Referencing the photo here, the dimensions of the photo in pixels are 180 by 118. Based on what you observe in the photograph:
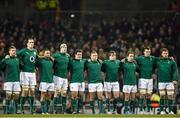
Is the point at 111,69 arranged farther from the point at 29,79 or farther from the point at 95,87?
the point at 29,79

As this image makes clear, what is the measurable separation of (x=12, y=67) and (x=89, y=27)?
838cm

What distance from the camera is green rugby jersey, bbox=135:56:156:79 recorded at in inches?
1020

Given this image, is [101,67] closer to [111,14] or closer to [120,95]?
[120,95]

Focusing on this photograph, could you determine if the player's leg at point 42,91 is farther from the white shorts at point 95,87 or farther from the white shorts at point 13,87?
the white shorts at point 95,87

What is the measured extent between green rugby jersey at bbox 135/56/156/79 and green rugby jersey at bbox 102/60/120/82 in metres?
0.69

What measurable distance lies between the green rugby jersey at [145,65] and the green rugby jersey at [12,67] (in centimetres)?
377

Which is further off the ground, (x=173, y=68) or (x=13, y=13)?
(x=13, y=13)

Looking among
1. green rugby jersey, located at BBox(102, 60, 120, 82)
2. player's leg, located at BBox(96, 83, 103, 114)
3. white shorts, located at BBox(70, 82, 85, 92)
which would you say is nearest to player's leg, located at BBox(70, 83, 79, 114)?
white shorts, located at BBox(70, 82, 85, 92)

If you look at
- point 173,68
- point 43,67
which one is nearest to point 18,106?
point 43,67

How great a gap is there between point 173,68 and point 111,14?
8.56 m

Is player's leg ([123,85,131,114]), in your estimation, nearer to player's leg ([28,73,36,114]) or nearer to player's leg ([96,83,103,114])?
player's leg ([96,83,103,114])

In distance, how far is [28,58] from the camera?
25000 mm

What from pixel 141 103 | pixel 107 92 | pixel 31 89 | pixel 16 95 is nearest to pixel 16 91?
Result: pixel 16 95

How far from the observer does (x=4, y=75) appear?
26.5 meters
